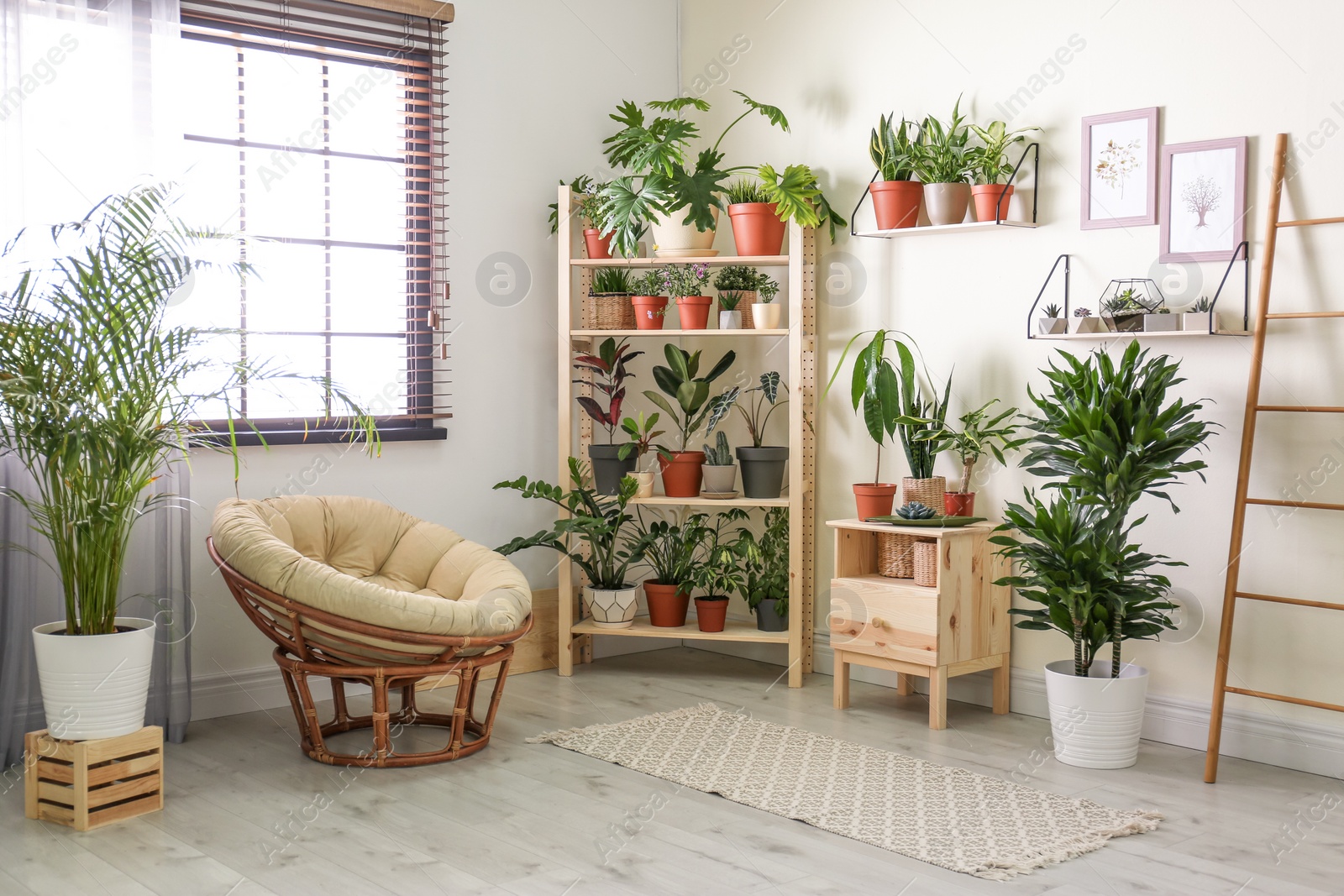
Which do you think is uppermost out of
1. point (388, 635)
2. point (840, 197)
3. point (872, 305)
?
point (840, 197)

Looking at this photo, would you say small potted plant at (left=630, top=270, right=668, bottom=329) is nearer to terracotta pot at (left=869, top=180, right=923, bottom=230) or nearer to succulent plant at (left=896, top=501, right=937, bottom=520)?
terracotta pot at (left=869, top=180, right=923, bottom=230)

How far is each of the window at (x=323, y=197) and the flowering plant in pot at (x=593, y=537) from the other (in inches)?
19.5

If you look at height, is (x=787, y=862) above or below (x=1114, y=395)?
below

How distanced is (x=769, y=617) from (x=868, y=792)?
4.60 feet

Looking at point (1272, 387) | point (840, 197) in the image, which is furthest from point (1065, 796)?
point (840, 197)

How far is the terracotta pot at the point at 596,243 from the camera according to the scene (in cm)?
451

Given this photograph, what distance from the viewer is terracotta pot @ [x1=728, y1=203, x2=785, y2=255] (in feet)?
14.3

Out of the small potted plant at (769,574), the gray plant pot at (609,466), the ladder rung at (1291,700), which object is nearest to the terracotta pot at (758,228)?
the gray plant pot at (609,466)

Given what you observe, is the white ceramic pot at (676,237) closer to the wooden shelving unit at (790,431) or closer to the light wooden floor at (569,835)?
the wooden shelving unit at (790,431)

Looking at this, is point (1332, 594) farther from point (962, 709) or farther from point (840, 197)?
point (840, 197)

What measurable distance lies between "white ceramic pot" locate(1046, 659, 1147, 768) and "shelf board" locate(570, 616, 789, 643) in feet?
3.98

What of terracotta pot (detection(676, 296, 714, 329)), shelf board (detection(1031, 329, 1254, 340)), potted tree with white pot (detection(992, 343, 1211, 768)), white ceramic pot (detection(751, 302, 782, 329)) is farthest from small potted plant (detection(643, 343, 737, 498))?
potted tree with white pot (detection(992, 343, 1211, 768))

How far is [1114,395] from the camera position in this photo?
10.8 feet

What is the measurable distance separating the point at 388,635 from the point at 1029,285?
2.34 m
